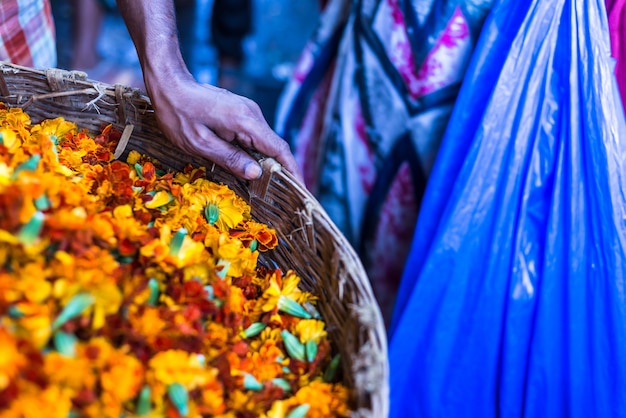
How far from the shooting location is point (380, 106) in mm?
1241

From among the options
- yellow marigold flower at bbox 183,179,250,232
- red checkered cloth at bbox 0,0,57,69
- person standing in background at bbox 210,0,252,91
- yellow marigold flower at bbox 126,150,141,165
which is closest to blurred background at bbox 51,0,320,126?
person standing in background at bbox 210,0,252,91

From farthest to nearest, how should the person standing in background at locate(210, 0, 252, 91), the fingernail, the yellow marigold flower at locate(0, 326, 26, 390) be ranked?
the person standing in background at locate(210, 0, 252, 91) < the fingernail < the yellow marigold flower at locate(0, 326, 26, 390)

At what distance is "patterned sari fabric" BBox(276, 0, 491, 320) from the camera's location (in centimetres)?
113

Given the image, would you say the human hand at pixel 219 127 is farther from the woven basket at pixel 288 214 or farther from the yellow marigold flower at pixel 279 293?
the yellow marigold flower at pixel 279 293

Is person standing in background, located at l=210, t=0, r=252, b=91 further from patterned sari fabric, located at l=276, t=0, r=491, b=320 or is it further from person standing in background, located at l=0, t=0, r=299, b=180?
person standing in background, located at l=0, t=0, r=299, b=180

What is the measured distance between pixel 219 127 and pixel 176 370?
16.1 inches

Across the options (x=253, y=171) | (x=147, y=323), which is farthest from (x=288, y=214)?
(x=147, y=323)

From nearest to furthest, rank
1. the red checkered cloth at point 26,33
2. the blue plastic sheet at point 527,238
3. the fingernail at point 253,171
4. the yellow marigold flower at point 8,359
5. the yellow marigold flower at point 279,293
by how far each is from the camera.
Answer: the yellow marigold flower at point 8,359 → the yellow marigold flower at point 279,293 → the fingernail at point 253,171 → the blue plastic sheet at point 527,238 → the red checkered cloth at point 26,33

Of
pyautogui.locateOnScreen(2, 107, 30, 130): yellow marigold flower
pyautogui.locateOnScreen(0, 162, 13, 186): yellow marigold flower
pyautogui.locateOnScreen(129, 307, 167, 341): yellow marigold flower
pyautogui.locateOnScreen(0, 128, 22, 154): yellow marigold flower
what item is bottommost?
pyautogui.locateOnScreen(129, 307, 167, 341): yellow marigold flower

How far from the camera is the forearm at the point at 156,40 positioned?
0.89 m

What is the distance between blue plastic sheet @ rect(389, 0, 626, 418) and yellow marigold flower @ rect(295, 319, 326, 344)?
0.41 metres

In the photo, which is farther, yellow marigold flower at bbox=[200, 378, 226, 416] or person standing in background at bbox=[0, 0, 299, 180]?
person standing in background at bbox=[0, 0, 299, 180]

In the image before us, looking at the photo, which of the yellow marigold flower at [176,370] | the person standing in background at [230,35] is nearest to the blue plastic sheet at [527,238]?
the yellow marigold flower at [176,370]

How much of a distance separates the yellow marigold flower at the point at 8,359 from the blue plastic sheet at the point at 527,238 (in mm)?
717
